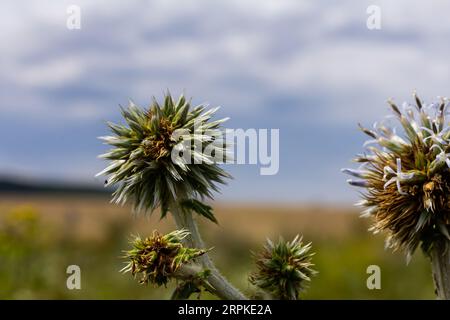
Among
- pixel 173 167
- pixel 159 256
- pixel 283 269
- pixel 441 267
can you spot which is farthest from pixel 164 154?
pixel 441 267

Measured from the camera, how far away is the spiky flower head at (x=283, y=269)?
3.71m

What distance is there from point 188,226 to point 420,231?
4.50 feet

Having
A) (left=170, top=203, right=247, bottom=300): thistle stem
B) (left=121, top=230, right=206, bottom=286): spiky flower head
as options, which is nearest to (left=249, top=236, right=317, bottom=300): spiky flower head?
(left=170, top=203, right=247, bottom=300): thistle stem

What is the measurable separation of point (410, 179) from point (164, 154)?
145 centimetres

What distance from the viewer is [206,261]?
3.40 metres

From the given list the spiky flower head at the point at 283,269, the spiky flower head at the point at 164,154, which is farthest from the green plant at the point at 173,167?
the spiky flower head at the point at 283,269

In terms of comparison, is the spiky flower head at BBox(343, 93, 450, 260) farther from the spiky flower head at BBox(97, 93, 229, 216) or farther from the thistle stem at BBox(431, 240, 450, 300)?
the spiky flower head at BBox(97, 93, 229, 216)

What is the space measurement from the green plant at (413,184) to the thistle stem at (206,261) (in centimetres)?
108

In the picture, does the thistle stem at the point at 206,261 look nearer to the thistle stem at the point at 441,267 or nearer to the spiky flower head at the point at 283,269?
the spiky flower head at the point at 283,269

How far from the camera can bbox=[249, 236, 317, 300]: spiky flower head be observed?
3.71m

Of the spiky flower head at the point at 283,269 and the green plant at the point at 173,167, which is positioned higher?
the green plant at the point at 173,167

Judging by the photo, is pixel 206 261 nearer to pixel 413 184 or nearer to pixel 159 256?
pixel 159 256

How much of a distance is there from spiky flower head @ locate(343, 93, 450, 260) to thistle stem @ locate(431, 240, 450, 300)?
0.16 feet
